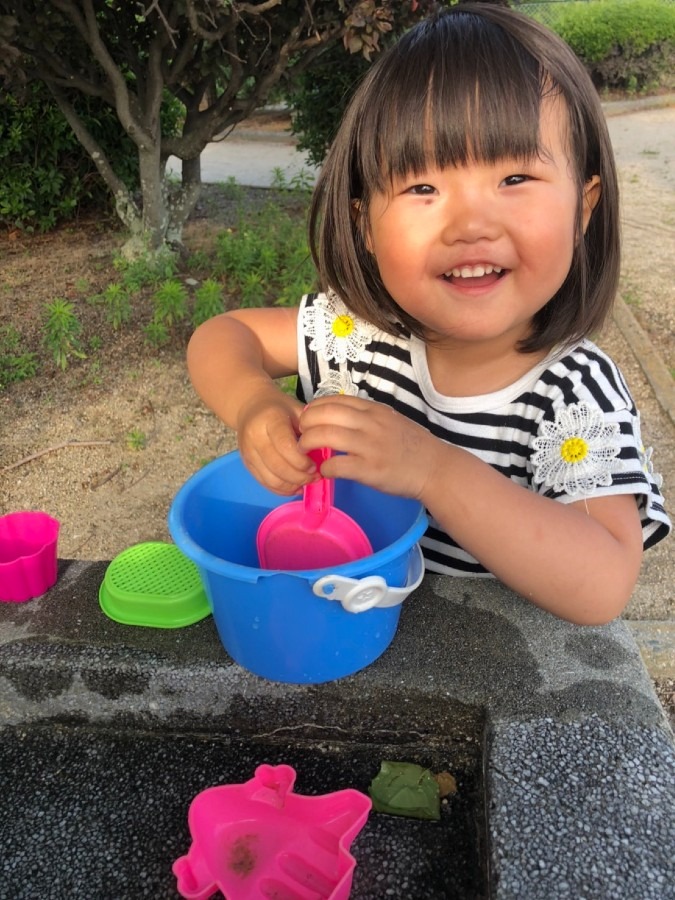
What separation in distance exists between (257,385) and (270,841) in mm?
745

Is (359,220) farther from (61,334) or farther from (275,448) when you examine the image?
(61,334)

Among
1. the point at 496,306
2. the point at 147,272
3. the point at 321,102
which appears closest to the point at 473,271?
the point at 496,306

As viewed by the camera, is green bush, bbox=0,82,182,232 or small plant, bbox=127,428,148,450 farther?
green bush, bbox=0,82,182,232

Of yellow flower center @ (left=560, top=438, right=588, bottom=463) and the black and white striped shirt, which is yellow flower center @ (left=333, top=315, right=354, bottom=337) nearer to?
the black and white striped shirt

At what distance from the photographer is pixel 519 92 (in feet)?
3.85

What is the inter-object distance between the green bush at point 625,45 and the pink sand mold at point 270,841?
12.2 m

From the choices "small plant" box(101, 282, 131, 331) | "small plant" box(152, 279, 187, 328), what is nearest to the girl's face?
"small plant" box(152, 279, 187, 328)

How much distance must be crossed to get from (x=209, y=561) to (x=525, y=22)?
99 centimetres

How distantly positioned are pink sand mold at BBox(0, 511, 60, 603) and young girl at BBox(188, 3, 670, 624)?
40 cm

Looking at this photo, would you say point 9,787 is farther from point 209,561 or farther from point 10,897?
point 209,561

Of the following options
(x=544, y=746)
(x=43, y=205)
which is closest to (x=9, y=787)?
(x=544, y=746)

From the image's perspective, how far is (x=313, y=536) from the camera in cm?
125

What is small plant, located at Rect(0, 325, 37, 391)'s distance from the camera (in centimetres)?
357

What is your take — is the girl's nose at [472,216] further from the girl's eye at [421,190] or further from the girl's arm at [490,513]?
the girl's arm at [490,513]
